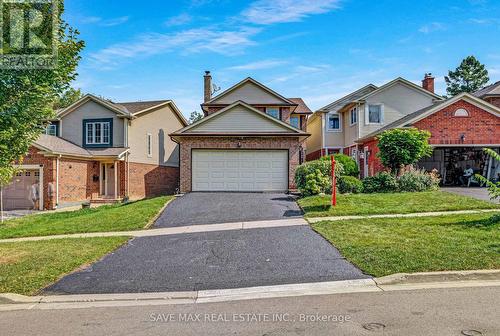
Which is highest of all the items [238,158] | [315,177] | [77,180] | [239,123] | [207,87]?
[207,87]

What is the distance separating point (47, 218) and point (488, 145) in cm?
2213

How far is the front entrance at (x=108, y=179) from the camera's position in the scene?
90.1ft

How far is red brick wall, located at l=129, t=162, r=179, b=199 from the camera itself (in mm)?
28031

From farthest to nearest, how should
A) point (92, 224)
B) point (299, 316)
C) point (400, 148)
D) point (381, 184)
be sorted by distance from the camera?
point (400, 148) < point (381, 184) < point (92, 224) < point (299, 316)

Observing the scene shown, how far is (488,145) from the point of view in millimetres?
22703

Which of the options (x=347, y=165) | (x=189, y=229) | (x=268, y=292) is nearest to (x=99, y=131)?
(x=347, y=165)

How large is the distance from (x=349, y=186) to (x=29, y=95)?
13.4 m

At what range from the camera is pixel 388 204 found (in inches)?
600

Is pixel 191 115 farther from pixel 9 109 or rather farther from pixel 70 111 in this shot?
pixel 9 109

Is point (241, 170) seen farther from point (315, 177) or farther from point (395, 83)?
point (395, 83)

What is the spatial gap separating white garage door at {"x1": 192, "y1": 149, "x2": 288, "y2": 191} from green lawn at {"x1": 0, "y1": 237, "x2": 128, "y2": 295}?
10165mm

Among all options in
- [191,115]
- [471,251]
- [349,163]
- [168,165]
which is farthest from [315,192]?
[191,115]

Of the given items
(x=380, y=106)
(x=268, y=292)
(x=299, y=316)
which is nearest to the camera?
(x=299, y=316)

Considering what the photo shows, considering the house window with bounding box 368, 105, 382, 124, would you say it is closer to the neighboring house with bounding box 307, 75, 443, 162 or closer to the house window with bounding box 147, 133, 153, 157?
the neighboring house with bounding box 307, 75, 443, 162
